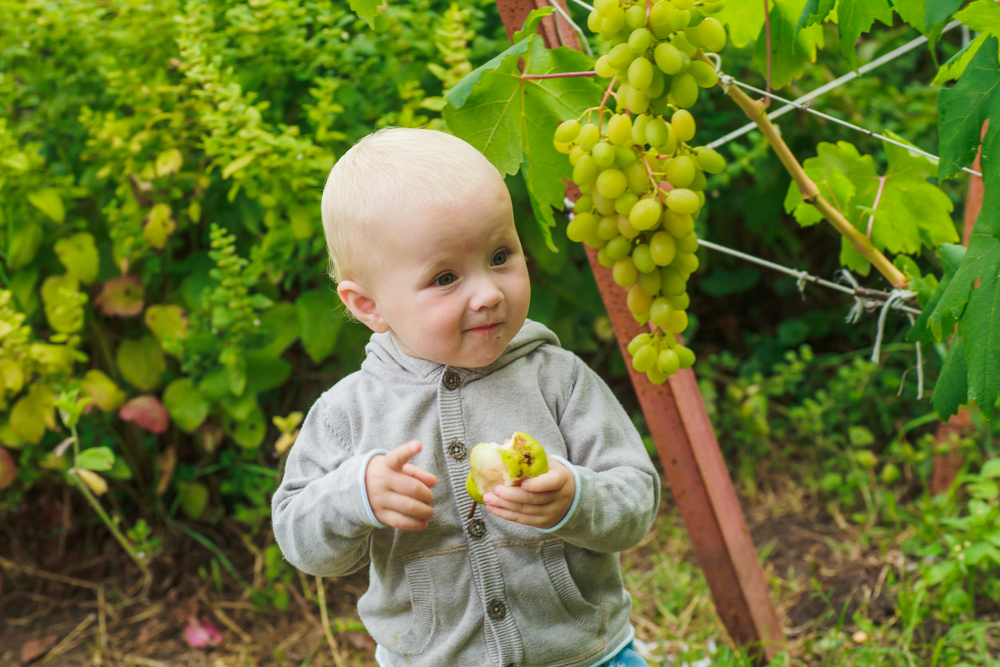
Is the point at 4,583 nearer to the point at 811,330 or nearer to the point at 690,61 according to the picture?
the point at 690,61

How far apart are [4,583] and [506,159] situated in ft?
7.12

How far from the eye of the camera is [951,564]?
185 centimetres

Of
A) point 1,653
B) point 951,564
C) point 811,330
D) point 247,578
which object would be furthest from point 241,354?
point 811,330

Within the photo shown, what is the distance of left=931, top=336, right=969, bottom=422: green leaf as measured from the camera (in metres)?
1.15

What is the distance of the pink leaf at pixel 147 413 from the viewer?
2.16 m

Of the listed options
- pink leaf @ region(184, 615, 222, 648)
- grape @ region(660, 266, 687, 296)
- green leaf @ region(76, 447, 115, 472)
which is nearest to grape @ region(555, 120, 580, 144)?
grape @ region(660, 266, 687, 296)

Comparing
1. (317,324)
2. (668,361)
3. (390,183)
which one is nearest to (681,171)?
(668,361)

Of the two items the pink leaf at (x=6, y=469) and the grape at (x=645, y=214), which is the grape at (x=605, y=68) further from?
the pink leaf at (x=6, y=469)

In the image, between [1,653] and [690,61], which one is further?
[1,653]

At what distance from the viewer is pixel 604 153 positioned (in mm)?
992

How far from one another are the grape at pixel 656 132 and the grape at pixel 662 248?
0.12 metres

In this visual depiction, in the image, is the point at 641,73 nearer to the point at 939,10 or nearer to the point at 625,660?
the point at 939,10

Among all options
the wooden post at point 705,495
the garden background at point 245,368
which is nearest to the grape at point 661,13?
the wooden post at point 705,495

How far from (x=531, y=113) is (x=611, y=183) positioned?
21 centimetres
